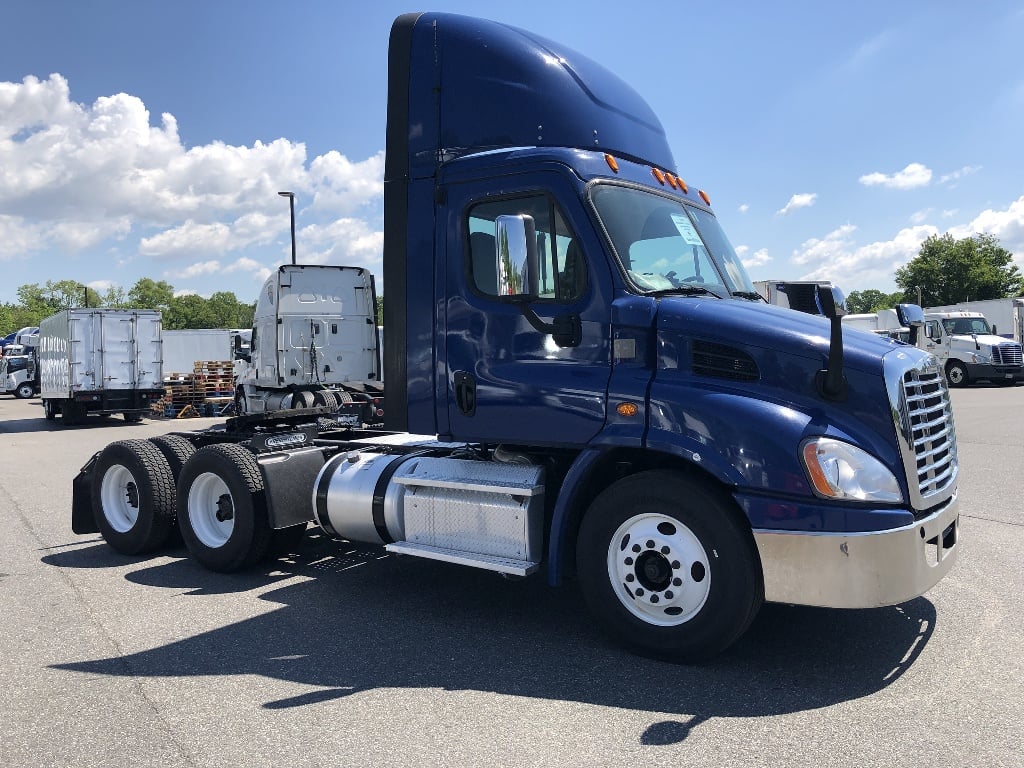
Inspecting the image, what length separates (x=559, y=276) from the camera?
476 centimetres

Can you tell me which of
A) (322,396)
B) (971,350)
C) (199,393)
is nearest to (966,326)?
(971,350)

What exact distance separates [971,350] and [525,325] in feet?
92.1

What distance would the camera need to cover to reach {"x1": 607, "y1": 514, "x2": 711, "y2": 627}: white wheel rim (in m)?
4.28

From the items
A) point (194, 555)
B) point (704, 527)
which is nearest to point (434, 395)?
point (704, 527)

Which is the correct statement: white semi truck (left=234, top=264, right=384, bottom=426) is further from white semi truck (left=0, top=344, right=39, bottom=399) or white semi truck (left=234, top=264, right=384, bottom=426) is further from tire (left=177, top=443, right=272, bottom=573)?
white semi truck (left=0, top=344, right=39, bottom=399)

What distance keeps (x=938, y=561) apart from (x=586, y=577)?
1.85 meters

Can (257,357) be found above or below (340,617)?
above

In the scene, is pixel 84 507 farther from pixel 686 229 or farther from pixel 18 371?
pixel 18 371

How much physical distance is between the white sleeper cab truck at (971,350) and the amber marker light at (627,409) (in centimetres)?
2649

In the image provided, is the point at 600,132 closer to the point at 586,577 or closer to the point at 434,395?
the point at 434,395

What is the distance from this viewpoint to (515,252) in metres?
4.36

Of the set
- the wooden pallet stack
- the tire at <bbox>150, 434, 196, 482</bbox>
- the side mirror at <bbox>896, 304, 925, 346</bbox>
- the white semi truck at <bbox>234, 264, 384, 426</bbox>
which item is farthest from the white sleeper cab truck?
the tire at <bbox>150, 434, 196, 482</bbox>

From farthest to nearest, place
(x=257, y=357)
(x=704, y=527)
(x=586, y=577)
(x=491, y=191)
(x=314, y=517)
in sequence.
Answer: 1. (x=257, y=357)
2. (x=314, y=517)
3. (x=491, y=191)
4. (x=586, y=577)
5. (x=704, y=527)

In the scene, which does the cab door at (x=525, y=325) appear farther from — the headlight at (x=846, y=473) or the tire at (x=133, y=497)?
the tire at (x=133, y=497)
